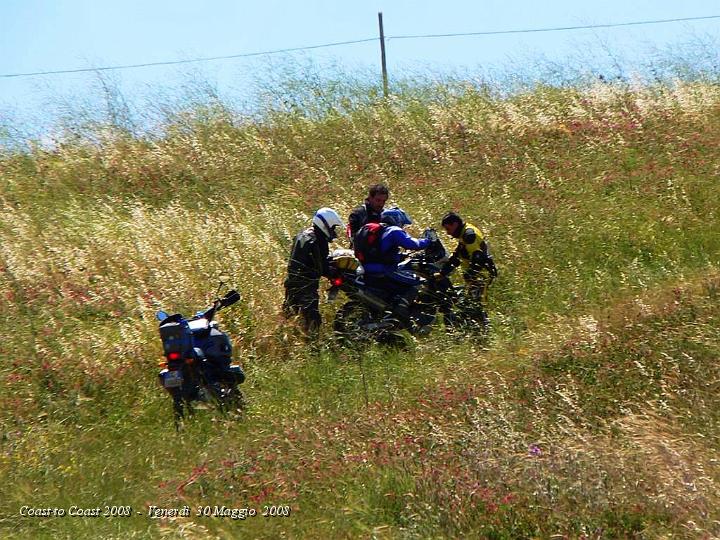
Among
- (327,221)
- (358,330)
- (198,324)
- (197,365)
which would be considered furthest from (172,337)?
(327,221)

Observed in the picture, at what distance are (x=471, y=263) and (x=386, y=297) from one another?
110 centimetres

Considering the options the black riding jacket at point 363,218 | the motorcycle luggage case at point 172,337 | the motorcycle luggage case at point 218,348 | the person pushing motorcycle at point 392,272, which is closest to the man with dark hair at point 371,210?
the black riding jacket at point 363,218

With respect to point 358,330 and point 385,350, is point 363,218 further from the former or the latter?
point 385,350

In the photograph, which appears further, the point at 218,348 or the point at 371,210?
the point at 371,210

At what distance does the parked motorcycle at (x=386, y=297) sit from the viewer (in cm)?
1128

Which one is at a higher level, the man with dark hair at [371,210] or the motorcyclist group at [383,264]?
the man with dark hair at [371,210]

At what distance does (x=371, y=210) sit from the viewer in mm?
12234

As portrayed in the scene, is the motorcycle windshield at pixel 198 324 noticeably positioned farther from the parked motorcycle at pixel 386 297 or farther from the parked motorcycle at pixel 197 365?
the parked motorcycle at pixel 386 297

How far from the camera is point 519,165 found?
1680cm

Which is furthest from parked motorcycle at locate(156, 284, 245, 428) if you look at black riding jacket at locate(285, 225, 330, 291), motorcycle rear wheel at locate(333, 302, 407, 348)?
black riding jacket at locate(285, 225, 330, 291)

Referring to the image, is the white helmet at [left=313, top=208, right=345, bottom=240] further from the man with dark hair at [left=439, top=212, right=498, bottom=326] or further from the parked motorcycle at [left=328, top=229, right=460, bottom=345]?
the man with dark hair at [left=439, top=212, right=498, bottom=326]

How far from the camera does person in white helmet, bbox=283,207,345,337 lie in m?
11.4

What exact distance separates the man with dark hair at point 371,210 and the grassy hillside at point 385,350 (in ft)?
3.45

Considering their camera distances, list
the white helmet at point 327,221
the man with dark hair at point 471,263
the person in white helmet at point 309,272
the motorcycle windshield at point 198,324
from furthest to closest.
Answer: the man with dark hair at point 471,263 < the person in white helmet at point 309,272 < the white helmet at point 327,221 < the motorcycle windshield at point 198,324
